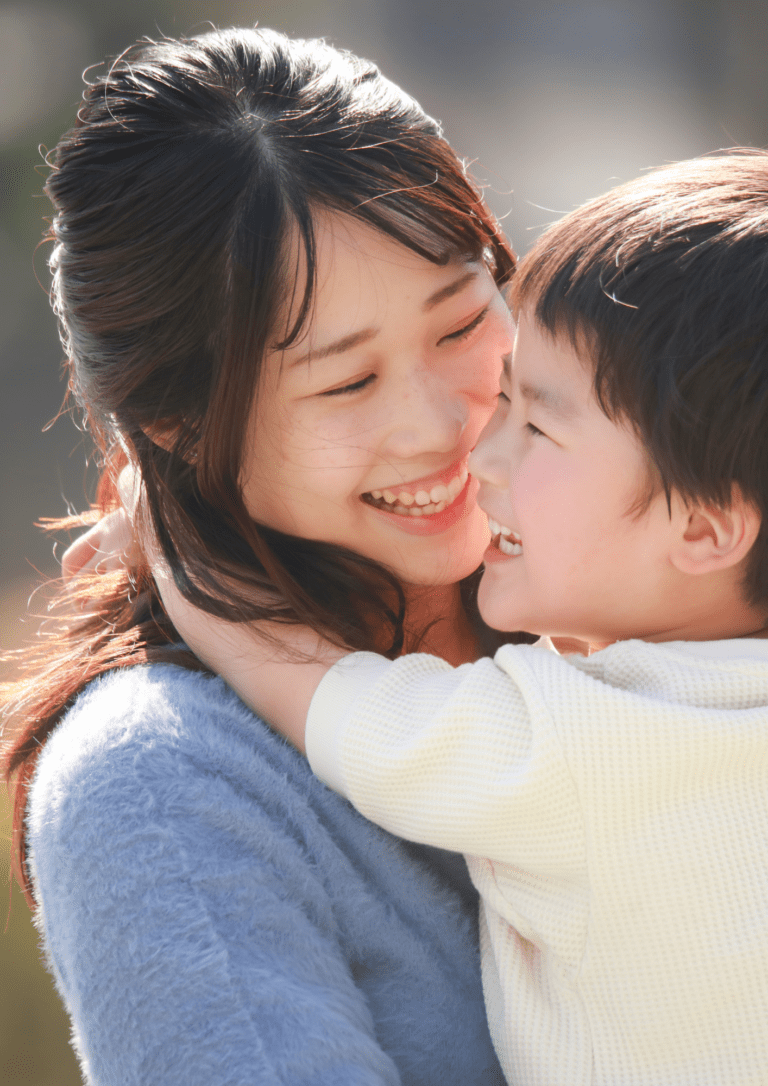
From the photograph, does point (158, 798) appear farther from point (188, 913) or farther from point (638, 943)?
point (638, 943)

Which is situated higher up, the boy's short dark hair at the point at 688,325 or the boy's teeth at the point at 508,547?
the boy's short dark hair at the point at 688,325

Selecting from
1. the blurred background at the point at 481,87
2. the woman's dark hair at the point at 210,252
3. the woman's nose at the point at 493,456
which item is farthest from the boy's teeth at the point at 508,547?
the blurred background at the point at 481,87

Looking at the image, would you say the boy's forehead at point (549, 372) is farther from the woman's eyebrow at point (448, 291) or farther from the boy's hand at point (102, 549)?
the boy's hand at point (102, 549)

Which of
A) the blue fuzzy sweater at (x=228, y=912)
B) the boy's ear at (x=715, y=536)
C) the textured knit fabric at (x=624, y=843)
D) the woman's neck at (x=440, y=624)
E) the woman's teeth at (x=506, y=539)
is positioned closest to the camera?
the blue fuzzy sweater at (x=228, y=912)

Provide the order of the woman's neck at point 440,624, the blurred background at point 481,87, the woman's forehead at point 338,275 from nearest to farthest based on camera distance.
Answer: the woman's forehead at point 338,275 → the woman's neck at point 440,624 → the blurred background at point 481,87

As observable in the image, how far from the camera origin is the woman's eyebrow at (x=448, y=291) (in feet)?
4.75

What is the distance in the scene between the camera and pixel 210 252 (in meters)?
1.39

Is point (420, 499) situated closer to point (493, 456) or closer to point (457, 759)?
point (493, 456)

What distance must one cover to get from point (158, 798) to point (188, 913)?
0.13 meters

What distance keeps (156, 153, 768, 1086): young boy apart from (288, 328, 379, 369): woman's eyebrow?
0.67 ft

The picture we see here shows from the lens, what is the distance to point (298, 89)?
4.81ft

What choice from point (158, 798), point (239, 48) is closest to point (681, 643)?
point (158, 798)

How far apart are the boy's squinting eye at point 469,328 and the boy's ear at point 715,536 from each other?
0.46 meters

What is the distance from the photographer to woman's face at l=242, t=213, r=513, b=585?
1.40 meters
